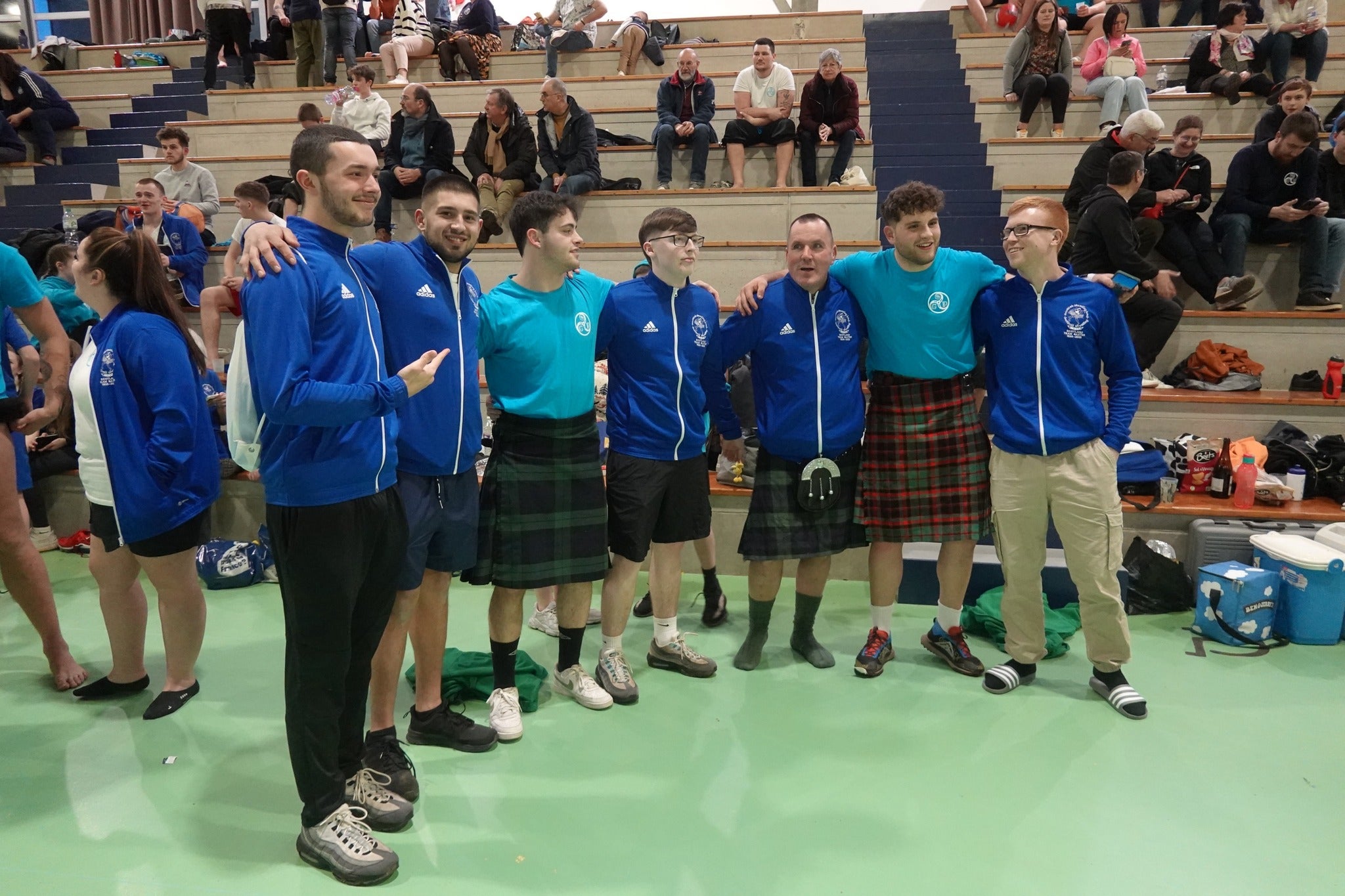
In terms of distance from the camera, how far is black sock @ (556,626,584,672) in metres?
3.07

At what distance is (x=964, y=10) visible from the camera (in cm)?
852

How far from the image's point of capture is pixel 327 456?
1.92 meters

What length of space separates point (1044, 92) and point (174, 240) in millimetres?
6471

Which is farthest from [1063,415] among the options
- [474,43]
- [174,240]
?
[474,43]

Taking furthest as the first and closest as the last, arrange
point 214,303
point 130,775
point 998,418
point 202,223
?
point 202,223 < point 214,303 < point 998,418 < point 130,775

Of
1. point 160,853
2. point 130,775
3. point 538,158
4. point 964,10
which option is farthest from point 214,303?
point 964,10

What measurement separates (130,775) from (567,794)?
→ 131cm

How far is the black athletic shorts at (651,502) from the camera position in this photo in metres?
3.02

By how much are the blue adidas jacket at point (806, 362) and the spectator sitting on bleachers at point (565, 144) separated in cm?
346

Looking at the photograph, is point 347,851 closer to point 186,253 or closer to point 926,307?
point 926,307

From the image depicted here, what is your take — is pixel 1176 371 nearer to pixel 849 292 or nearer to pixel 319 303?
pixel 849 292

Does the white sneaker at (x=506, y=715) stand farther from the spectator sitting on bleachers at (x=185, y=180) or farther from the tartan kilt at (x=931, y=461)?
the spectator sitting on bleachers at (x=185, y=180)

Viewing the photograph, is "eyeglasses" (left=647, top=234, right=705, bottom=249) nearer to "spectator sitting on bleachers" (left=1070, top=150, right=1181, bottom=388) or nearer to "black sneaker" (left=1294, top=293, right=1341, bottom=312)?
"spectator sitting on bleachers" (left=1070, top=150, right=1181, bottom=388)

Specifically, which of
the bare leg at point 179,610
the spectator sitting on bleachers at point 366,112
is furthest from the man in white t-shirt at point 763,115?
the bare leg at point 179,610
